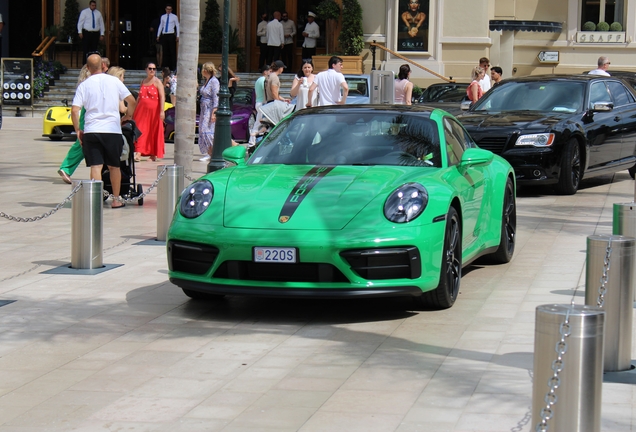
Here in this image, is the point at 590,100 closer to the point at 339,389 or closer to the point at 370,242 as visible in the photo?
the point at 370,242

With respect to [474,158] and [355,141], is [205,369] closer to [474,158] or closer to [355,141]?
[355,141]

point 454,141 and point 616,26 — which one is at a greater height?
point 616,26

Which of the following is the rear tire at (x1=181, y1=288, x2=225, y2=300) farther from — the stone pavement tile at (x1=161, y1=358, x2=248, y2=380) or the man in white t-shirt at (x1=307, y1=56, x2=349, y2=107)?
the man in white t-shirt at (x1=307, y1=56, x2=349, y2=107)

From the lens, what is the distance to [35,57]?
3362 cm

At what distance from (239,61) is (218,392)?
28746mm

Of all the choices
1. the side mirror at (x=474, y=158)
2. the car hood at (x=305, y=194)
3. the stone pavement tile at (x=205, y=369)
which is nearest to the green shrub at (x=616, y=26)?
the side mirror at (x=474, y=158)

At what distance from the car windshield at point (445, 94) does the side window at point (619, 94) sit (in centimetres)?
627

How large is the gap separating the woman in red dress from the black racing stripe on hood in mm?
11595

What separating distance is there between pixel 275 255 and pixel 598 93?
10101 millimetres

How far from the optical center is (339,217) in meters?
7.19

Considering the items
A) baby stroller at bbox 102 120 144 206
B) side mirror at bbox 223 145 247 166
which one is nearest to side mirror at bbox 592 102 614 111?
baby stroller at bbox 102 120 144 206

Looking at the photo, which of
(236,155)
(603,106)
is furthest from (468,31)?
→ (236,155)

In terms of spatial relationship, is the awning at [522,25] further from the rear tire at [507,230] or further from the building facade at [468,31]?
the rear tire at [507,230]

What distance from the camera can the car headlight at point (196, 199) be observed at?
7.58m
